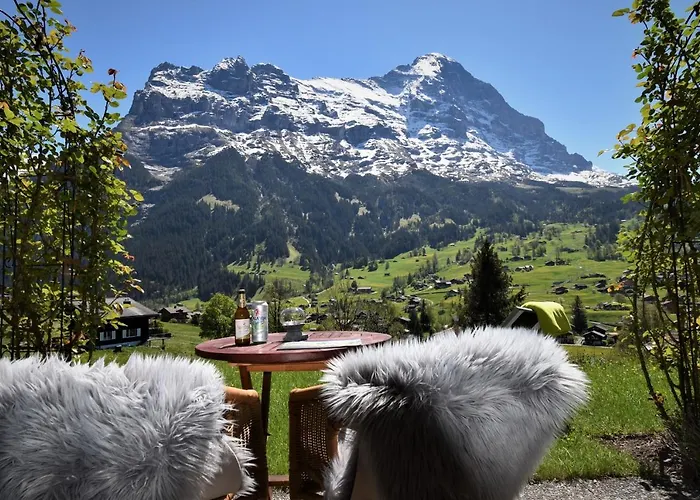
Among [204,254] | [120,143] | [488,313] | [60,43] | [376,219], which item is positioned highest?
[376,219]

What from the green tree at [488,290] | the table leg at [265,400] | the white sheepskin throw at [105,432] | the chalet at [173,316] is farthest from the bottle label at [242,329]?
the chalet at [173,316]

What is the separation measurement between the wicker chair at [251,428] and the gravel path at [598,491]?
4.27 ft

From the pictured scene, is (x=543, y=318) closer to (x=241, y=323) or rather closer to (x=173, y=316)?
(x=241, y=323)

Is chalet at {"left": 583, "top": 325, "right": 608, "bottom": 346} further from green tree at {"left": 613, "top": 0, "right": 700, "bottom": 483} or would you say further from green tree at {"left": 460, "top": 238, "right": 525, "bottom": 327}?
green tree at {"left": 613, "top": 0, "right": 700, "bottom": 483}

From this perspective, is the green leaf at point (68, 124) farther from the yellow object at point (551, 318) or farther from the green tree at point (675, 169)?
the yellow object at point (551, 318)

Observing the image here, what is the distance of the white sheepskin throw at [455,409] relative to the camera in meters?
1.42

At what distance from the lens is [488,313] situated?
26625mm

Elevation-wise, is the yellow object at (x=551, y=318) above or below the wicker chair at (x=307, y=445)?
above

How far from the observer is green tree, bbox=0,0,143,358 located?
9.56ft

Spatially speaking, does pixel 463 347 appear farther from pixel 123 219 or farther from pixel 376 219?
pixel 376 219

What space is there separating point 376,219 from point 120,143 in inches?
7191

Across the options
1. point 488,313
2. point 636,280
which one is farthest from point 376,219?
point 636,280

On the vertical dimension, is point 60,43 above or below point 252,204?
below

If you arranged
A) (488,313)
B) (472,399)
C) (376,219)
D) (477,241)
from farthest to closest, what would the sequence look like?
(376,219), (477,241), (488,313), (472,399)
